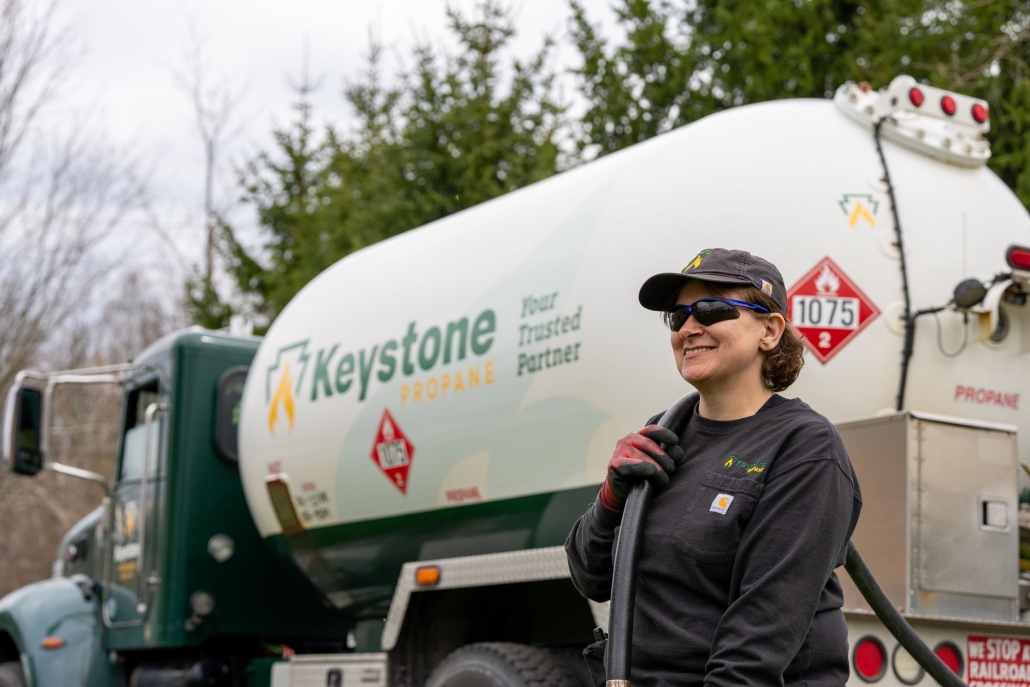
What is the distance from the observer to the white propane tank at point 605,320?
4.18 meters

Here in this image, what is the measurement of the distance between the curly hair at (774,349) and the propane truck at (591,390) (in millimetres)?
1297

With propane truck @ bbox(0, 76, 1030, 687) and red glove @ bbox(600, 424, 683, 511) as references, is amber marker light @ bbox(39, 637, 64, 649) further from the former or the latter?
red glove @ bbox(600, 424, 683, 511)

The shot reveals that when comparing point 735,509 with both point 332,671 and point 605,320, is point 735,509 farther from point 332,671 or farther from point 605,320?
point 332,671

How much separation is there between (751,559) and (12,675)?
6.38 meters

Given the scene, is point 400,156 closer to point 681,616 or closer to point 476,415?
point 476,415

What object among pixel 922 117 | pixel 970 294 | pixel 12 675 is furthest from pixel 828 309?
pixel 12 675

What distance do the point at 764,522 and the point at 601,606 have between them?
1.99 meters

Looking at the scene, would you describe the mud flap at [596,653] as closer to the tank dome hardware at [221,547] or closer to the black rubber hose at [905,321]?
the black rubber hose at [905,321]

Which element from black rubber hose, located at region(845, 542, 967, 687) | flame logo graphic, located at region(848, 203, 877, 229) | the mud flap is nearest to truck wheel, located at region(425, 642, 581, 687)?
black rubber hose, located at region(845, 542, 967, 687)

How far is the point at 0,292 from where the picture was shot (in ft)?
45.6

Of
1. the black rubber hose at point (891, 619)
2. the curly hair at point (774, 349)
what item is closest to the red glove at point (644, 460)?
the curly hair at point (774, 349)

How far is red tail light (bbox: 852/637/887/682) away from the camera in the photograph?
373cm

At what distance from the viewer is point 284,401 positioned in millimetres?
6168

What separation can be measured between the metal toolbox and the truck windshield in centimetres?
440
